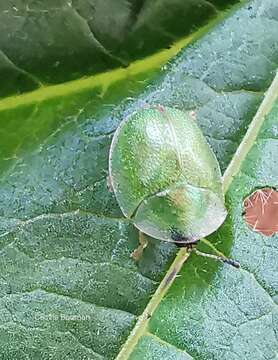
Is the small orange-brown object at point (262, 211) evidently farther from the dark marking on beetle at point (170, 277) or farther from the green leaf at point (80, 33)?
the green leaf at point (80, 33)

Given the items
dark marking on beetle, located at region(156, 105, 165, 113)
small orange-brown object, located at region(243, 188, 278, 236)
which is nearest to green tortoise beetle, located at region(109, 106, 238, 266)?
dark marking on beetle, located at region(156, 105, 165, 113)

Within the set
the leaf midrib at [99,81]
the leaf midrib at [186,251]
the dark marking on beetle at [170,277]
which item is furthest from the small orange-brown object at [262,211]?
the leaf midrib at [99,81]

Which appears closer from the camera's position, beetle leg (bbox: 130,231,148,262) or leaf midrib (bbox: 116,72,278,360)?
leaf midrib (bbox: 116,72,278,360)

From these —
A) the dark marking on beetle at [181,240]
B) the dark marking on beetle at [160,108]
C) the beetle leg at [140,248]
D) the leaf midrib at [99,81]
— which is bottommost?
the beetle leg at [140,248]

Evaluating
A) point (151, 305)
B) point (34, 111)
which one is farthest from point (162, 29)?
point (151, 305)

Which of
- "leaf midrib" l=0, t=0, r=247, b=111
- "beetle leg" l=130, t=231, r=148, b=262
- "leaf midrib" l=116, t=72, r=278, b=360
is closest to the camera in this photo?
"leaf midrib" l=116, t=72, r=278, b=360

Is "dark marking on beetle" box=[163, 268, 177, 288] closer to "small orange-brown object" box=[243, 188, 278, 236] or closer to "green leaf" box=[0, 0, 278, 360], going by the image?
"green leaf" box=[0, 0, 278, 360]

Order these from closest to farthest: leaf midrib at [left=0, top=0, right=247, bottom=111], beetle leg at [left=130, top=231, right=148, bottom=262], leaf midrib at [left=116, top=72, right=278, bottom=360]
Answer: leaf midrib at [left=116, top=72, right=278, bottom=360] → beetle leg at [left=130, top=231, right=148, bottom=262] → leaf midrib at [left=0, top=0, right=247, bottom=111]
